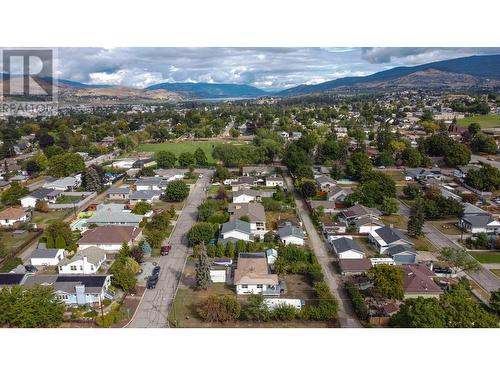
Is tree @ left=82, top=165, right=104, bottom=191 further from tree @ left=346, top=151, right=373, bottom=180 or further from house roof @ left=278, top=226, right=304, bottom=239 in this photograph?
tree @ left=346, top=151, right=373, bottom=180

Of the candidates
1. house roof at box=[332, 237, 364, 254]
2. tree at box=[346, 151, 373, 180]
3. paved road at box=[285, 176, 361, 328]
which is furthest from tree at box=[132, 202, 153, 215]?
tree at box=[346, 151, 373, 180]

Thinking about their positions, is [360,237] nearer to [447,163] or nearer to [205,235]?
[205,235]

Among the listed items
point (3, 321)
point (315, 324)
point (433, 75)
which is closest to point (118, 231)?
point (3, 321)

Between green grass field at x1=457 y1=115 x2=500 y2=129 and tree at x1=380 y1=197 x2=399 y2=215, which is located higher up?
green grass field at x1=457 y1=115 x2=500 y2=129

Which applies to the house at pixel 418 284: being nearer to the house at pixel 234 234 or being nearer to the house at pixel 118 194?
the house at pixel 234 234

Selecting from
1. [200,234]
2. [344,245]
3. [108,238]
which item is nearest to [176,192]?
[108,238]

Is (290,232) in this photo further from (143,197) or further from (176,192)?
(143,197)

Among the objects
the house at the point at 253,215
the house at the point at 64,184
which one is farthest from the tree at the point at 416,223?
the house at the point at 64,184
